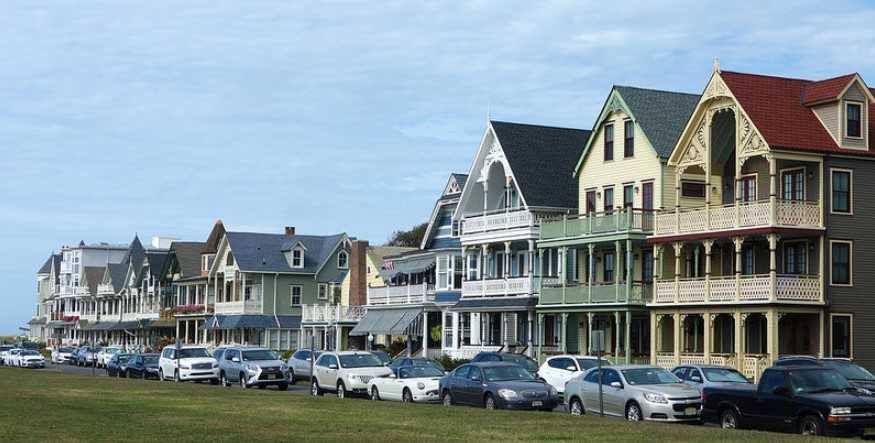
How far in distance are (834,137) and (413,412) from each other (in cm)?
2291

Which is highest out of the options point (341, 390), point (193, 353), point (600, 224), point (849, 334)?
point (600, 224)

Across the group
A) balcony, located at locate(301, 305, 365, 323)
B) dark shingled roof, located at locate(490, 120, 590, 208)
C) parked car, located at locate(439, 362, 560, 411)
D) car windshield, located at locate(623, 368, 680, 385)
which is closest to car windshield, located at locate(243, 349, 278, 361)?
parked car, located at locate(439, 362, 560, 411)

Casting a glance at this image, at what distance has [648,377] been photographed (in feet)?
113

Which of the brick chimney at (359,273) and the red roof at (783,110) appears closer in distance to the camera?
the red roof at (783,110)

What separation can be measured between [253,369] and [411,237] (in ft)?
270

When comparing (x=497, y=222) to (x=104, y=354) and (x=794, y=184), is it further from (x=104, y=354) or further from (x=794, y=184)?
(x=104, y=354)

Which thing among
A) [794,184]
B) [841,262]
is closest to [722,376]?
[841,262]

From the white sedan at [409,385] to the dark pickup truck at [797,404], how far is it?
39.1ft

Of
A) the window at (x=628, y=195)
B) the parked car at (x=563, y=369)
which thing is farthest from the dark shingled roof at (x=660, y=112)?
the parked car at (x=563, y=369)

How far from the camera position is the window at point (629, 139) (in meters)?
58.6

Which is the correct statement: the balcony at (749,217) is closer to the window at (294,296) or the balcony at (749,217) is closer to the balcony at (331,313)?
the balcony at (331,313)

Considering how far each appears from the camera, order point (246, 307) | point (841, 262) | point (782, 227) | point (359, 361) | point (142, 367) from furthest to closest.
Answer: point (246, 307)
point (142, 367)
point (841, 262)
point (782, 227)
point (359, 361)

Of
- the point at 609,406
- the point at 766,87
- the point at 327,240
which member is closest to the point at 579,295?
the point at 766,87

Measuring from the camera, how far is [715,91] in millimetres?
51719
